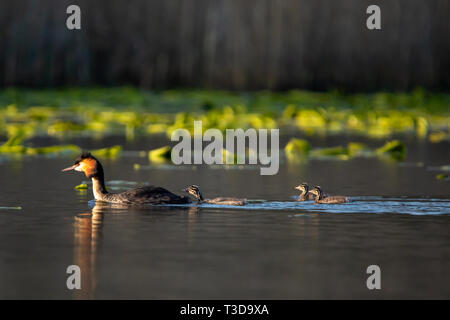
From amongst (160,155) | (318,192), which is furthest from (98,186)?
(160,155)

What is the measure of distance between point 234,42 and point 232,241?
1995 centimetres

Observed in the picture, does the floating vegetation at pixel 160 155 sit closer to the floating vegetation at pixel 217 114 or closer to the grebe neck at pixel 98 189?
the floating vegetation at pixel 217 114

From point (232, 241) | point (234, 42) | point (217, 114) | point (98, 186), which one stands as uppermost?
point (234, 42)

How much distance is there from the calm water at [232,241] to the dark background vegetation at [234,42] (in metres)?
14.3

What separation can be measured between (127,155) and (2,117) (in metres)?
8.54

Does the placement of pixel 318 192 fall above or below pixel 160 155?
below

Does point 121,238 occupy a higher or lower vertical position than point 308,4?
lower

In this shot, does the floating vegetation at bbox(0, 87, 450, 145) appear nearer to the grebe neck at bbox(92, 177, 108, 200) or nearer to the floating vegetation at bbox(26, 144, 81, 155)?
Answer: the floating vegetation at bbox(26, 144, 81, 155)

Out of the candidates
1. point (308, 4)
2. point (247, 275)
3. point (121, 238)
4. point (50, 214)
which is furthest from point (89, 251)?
point (308, 4)

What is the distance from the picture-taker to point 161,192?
11.1 metres

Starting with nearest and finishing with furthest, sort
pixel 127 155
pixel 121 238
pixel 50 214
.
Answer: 1. pixel 121 238
2. pixel 50 214
3. pixel 127 155

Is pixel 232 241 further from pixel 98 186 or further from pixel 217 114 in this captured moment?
pixel 217 114

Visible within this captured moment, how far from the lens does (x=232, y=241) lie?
8.59 m
